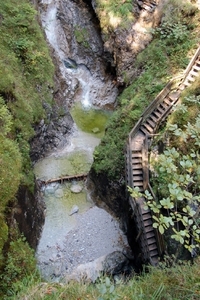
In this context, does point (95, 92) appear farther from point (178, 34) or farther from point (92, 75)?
point (178, 34)

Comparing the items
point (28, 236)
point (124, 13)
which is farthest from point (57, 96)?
point (28, 236)

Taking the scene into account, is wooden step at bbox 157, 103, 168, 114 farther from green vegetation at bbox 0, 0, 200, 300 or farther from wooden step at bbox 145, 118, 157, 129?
green vegetation at bbox 0, 0, 200, 300

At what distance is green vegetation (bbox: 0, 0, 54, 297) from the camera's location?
10250 mm

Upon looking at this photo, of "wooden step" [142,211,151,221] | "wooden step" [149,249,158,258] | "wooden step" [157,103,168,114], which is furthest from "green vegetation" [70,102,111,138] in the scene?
"wooden step" [149,249,158,258]

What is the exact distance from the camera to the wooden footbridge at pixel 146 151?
40.4 ft

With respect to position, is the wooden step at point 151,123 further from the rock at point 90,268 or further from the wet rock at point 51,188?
the rock at point 90,268

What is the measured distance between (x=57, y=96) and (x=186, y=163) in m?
16.0

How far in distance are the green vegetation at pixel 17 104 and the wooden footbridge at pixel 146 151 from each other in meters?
4.81

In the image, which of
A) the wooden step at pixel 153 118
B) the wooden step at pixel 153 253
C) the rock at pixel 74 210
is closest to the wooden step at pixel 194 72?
the wooden step at pixel 153 118

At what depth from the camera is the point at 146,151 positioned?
44.0 ft

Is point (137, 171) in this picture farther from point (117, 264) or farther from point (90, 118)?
point (90, 118)

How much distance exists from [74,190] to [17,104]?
5708mm

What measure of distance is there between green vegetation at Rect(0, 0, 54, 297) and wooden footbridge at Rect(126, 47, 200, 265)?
4.81 m

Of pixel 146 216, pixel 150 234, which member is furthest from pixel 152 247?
pixel 146 216
